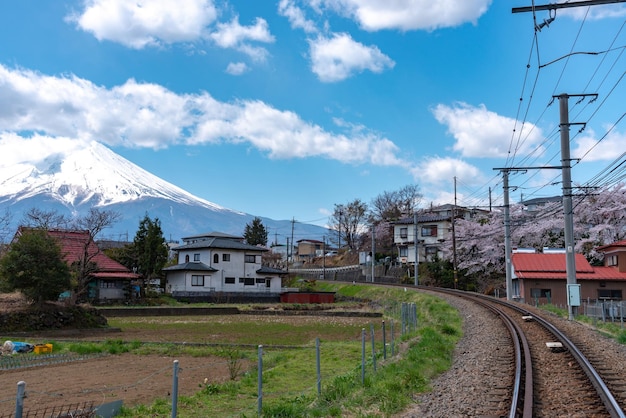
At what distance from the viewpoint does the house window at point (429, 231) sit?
2458 inches

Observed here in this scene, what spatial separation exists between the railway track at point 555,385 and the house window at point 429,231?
48566mm

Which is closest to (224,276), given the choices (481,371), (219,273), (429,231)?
(219,273)

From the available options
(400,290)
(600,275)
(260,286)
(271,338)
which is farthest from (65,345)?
(260,286)

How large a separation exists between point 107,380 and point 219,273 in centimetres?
3918

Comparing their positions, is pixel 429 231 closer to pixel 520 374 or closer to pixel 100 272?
pixel 100 272

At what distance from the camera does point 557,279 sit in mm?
35562

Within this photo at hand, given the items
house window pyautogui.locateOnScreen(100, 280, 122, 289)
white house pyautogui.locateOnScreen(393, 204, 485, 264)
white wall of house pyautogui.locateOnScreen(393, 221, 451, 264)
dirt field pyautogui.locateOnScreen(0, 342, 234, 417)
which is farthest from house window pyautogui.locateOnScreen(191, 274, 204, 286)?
dirt field pyautogui.locateOnScreen(0, 342, 234, 417)

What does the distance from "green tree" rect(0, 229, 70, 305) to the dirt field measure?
471 inches

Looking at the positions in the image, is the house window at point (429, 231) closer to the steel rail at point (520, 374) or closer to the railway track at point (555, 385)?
the steel rail at point (520, 374)

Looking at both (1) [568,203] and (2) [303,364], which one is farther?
(1) [568,203]

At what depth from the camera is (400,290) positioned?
4272cm

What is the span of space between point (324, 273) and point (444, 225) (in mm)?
16881

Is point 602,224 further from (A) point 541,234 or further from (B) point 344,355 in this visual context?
(B) point 344,355

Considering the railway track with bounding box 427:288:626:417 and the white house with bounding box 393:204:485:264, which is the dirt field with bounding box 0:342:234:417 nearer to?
the railway track with bounding box 427:288:626:417
